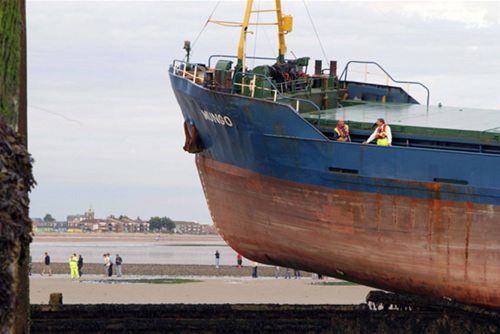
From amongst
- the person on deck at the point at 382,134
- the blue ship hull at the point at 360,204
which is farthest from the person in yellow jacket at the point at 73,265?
the person on deck at the point at 382,134

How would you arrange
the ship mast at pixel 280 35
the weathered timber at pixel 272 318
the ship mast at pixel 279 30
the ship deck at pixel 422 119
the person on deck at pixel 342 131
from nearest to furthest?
the weathered timber at pixel 272 318, the ship deck at pixel 422 119, the person on deck at pixel 342 131, the ship mast at pixel 279 30, the ship mast at pixel 280 35

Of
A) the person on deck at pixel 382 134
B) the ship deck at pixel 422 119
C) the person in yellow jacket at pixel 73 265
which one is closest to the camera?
the ship deck at pixel 422 119

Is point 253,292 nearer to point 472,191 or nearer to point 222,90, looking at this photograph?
point 222,90

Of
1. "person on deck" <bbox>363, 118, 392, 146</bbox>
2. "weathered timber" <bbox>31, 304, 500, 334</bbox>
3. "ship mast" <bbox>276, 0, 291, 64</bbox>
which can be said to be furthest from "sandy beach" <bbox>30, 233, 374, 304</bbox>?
"person on deck" <bbox>363, 118, 392, 146</bbox>

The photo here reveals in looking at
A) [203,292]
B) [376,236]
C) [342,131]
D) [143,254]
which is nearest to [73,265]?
[203,292]

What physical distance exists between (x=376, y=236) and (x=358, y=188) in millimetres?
1236

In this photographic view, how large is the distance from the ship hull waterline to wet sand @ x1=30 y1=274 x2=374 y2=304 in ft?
30.7

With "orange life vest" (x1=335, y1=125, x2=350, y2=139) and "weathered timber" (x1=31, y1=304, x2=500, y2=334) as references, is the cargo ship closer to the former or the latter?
"orange life vest" (x1=335, y1=125, x2=350, y2=139)

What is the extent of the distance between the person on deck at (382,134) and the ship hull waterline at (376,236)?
131 cm

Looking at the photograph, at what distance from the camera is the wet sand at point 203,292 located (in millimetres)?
27391

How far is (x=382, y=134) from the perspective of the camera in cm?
1642

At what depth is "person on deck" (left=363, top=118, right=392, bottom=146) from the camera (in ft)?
53.7

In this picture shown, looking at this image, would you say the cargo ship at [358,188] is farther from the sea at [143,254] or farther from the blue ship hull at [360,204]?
the sea at [143,254]

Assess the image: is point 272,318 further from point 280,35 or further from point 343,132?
point 280,35
